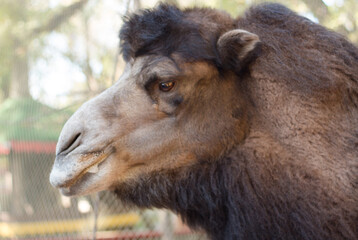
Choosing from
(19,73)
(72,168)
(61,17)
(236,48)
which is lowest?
(19,73)

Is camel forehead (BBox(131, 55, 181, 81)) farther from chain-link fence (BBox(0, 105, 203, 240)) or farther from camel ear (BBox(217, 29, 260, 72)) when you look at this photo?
chain-link fence (BBox(0, 105, 203, 240))

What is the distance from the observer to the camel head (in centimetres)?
318

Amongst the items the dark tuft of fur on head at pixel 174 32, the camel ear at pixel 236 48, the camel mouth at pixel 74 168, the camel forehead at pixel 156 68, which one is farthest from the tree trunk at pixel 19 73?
the camel ear at pixel 236 48

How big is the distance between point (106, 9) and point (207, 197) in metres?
3.61

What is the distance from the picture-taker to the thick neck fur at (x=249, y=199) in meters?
2.87

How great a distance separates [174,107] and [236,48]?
59 centimetres

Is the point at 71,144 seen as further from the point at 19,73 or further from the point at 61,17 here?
the point at 19,73

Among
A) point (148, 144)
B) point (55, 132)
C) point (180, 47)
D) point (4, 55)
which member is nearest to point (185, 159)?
point (148, 144)

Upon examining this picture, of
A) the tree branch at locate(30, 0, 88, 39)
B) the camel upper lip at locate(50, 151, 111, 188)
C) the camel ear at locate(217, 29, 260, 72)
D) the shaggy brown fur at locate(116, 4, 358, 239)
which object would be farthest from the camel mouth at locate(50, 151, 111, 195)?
the tree branch at locate(30, 0, 88, 39)

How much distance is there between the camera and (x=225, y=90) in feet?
10.8

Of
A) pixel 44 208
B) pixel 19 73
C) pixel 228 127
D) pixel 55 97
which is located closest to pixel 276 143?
pixel 228 127

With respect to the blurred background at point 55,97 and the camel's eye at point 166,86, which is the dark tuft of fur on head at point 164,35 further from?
the blurred background at point 55,97

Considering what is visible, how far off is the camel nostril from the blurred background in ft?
6.40

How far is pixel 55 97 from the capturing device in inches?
264
